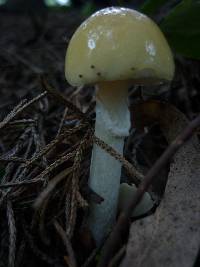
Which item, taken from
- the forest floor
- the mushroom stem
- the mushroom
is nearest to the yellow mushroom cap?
the mushroom

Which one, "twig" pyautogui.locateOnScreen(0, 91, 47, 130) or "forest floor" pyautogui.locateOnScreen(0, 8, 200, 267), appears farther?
"twig" pyautogui.locateOnScreen(0, 91, 47, 130)

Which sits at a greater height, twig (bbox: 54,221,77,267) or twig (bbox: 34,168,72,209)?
twig (bbox: 34,168,72,209)

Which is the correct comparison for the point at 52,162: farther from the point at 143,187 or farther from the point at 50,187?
the point at 143,187

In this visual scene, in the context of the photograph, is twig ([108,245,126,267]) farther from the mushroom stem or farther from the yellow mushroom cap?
the yellow mushroom cap

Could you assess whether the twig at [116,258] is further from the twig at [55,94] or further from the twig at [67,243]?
the twig at [55,94]

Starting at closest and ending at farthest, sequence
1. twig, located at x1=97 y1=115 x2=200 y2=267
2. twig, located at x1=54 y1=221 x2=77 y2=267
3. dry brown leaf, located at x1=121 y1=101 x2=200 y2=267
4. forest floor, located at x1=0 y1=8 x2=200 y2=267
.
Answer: twig, located at x1=97 y1=115 x2=200 y2=267 → dry brown leaf, located at x1=121 y1=101 x2=200 y2=267 → twig, located at x1=54 y1=221 x2=77 y2=267 → forest floor, located at x1=0 y1=8 x2=200 y2=267

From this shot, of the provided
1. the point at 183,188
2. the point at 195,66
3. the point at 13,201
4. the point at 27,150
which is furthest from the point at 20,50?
the point at 183,188
